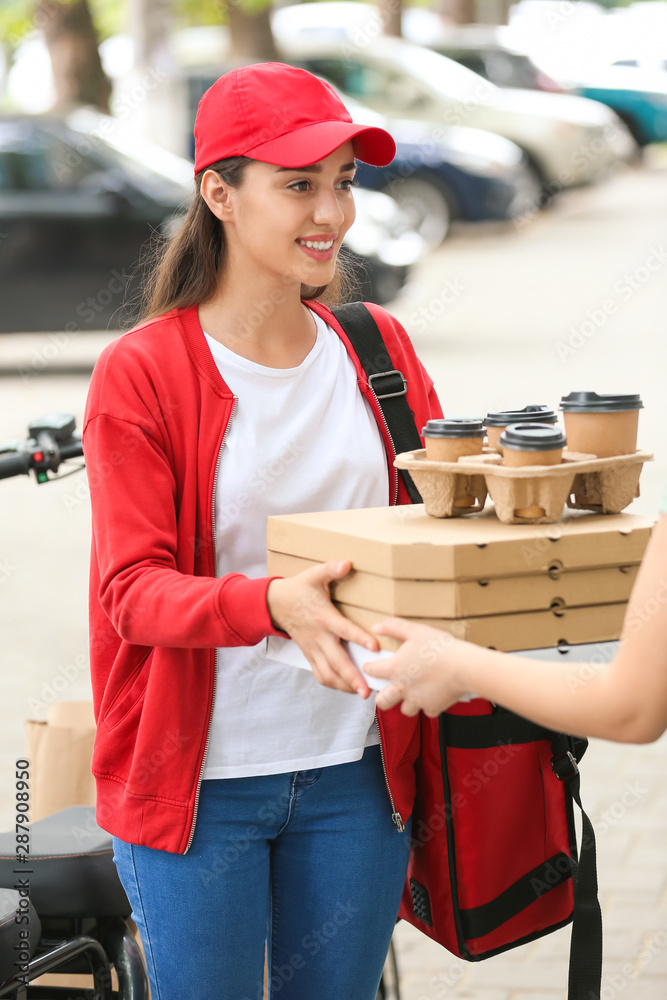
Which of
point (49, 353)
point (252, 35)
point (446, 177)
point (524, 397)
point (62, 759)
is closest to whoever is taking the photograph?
point (62, 759)

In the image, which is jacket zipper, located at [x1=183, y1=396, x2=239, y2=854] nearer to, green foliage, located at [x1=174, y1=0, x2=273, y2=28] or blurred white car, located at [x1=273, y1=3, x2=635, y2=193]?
blurred white car, located at [x1=273, y1=3, x2=635, y2=193]

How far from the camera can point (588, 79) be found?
68.5 ft

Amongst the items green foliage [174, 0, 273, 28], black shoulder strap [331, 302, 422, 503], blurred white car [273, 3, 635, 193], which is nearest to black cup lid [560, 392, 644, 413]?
black shoulder strap [331, 302, 422, 503]

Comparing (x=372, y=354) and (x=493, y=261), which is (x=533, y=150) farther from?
(x=372, y=354)

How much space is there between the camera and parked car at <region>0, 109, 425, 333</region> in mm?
11250


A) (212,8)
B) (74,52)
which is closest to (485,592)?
(74,52)

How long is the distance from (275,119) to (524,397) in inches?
319

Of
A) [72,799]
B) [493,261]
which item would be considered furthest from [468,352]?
[72,799]

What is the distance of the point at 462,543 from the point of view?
168cm

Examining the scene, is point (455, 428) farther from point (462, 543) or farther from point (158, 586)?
point (158, 586)

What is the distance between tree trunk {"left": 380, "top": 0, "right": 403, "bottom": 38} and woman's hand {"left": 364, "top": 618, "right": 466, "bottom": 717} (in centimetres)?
2127

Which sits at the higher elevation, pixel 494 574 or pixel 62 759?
pixel 494 574

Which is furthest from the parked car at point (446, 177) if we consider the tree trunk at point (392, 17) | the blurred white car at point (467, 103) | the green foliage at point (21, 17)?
the tree trunk at point (392, 17)

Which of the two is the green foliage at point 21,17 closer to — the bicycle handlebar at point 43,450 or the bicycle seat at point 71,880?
the bicycle handlebar at point 43,450
